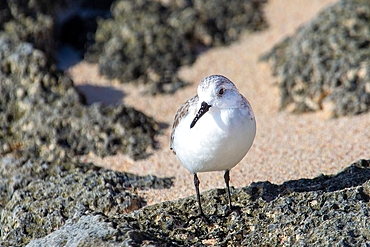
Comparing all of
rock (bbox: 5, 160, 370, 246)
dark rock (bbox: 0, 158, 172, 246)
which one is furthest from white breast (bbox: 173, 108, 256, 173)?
dark rock (bbox: 0, 158, 172, 246)

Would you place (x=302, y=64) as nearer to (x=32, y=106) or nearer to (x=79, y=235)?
(x=32, y=106)

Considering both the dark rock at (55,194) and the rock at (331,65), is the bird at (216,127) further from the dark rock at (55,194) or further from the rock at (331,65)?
the rock at (331,65)

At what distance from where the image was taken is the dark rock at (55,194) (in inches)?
164

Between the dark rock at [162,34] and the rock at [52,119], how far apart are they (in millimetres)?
1166

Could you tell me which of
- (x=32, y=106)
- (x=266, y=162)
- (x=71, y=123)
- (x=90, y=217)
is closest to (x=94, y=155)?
(x=71, y=123)

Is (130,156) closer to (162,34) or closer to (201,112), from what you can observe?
(201,112)

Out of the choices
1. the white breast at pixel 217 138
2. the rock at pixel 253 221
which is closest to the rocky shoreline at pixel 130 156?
the rock at pixel 253 221

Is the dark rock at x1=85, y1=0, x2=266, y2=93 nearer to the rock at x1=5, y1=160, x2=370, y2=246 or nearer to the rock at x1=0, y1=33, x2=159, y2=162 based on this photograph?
the rock at x1=0, y1=33, x2=159, y2=162

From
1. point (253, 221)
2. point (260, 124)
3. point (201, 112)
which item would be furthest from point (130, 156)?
point (253, 221)

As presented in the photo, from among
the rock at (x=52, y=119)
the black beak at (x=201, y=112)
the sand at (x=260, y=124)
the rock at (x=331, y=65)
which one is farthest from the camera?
the rock at (x=331, y=65)

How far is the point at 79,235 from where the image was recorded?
10.7 ft

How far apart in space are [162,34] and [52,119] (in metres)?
2.35

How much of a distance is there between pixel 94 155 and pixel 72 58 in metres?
2.58

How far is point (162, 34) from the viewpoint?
25.8 ft
